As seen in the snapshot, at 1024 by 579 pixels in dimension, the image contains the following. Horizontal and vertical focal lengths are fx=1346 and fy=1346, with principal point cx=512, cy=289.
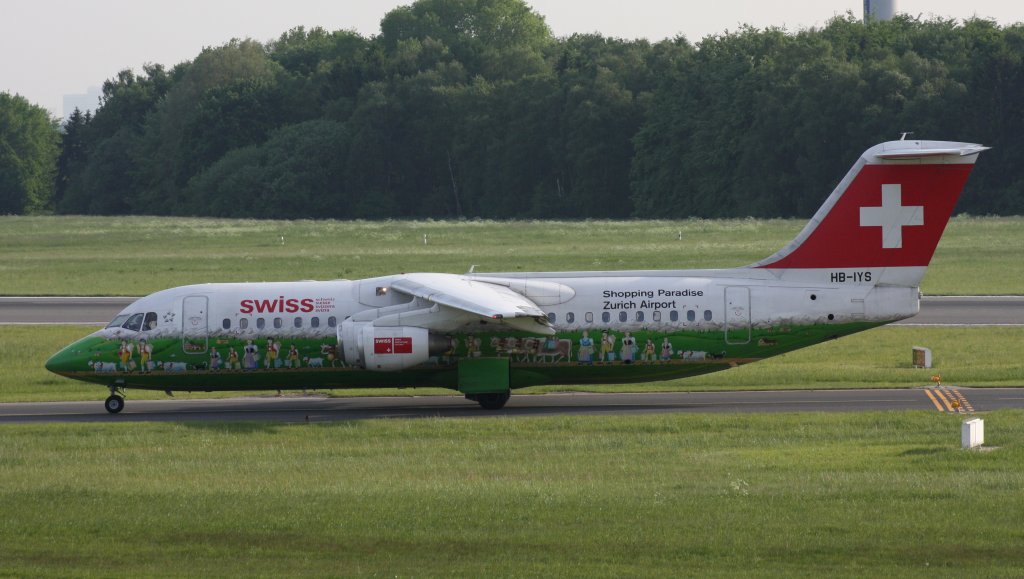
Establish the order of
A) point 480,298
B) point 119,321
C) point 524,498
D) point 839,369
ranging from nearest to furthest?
1. point 524,498
2. point 480,298
3. point 119,321
4. point 839,369

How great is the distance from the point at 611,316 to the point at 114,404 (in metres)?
12.8

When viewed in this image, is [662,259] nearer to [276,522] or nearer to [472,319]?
[472,319]

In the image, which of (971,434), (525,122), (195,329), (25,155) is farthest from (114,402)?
(25,155)

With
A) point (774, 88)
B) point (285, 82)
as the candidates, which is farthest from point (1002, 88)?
point (285, 82)

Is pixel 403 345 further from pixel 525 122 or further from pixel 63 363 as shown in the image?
pixel 525 122

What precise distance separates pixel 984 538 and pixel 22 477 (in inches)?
646

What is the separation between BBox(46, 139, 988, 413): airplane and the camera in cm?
3203

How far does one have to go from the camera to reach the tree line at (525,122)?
114 metres

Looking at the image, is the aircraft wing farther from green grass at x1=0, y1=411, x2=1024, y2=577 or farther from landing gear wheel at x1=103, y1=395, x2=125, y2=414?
landing gear wheel at x1=103, y1=395, x2=125, y2=414

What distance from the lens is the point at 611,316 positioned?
107 feet

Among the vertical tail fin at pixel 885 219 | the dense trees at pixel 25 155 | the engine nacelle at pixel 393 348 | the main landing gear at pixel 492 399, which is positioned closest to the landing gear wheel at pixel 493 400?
the main landing gear at pixel 492 399

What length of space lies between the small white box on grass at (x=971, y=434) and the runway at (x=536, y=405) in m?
5.13

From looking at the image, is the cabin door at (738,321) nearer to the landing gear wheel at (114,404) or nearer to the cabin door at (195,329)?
the cabin door at (195,329)

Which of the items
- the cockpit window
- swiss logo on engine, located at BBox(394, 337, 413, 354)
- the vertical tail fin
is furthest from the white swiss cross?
the cockpit window
